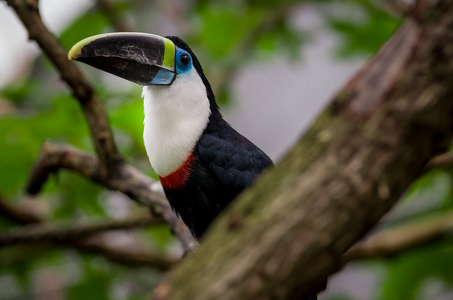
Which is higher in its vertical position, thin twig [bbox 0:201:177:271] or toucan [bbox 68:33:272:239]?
toucan [bbox 68:33:272:239]

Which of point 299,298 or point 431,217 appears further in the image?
point 431,217

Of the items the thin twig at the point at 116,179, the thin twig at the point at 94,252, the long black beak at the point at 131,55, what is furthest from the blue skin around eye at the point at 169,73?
the thin twig at the point at 94,252

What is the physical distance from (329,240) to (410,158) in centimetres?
20

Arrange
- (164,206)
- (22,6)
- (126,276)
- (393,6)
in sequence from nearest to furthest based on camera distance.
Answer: (22,6)
(164,206)
(393,6)
(126,276)

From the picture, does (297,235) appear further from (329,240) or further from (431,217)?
(431,217)

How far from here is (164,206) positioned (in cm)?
223

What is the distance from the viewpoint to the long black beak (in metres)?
1.97

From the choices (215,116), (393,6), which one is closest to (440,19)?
(215,116)

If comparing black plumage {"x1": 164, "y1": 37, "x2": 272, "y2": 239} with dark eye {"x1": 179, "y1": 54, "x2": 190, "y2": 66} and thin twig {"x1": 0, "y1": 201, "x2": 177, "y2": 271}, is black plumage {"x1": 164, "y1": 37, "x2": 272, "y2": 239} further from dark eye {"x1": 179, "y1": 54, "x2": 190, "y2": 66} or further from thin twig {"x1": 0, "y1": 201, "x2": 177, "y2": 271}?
thin twig {"x1": 0, "y1": 201, "x2": 177, "y2": 271}

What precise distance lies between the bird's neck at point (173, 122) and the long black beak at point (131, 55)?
0.07 meters

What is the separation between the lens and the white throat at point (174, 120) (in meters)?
2.10

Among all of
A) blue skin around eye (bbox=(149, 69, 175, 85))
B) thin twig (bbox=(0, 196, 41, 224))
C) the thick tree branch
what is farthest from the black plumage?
thin twig (bbox=(0, 196, 41, 224))

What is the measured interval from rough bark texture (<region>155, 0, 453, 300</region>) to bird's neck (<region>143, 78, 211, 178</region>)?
1.13 meters

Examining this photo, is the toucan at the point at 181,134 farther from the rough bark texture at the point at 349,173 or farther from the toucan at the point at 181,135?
the rough bark texture at the point at 349,173
